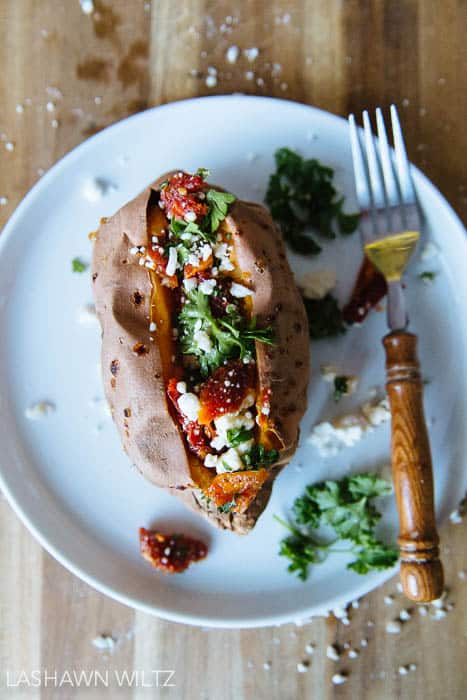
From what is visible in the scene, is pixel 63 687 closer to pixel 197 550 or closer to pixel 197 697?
pixel 197 697

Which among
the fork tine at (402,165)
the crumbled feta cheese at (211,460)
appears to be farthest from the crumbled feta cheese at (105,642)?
the fork tine at (402,165)

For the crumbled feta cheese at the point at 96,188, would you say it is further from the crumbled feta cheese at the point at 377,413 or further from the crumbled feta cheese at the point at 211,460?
the crumbled feta cheese at the point at 377,413

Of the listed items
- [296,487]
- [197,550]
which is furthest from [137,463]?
[296,487]

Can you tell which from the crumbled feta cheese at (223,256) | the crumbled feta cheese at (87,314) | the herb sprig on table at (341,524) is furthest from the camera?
the crumbled feta cheese at (87,314)

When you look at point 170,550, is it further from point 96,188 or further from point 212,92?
point 212,92

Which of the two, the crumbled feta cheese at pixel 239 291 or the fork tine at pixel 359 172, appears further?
the fork tine at pixel 359 172

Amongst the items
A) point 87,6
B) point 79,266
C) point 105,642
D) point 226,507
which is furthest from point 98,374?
point 87,6
